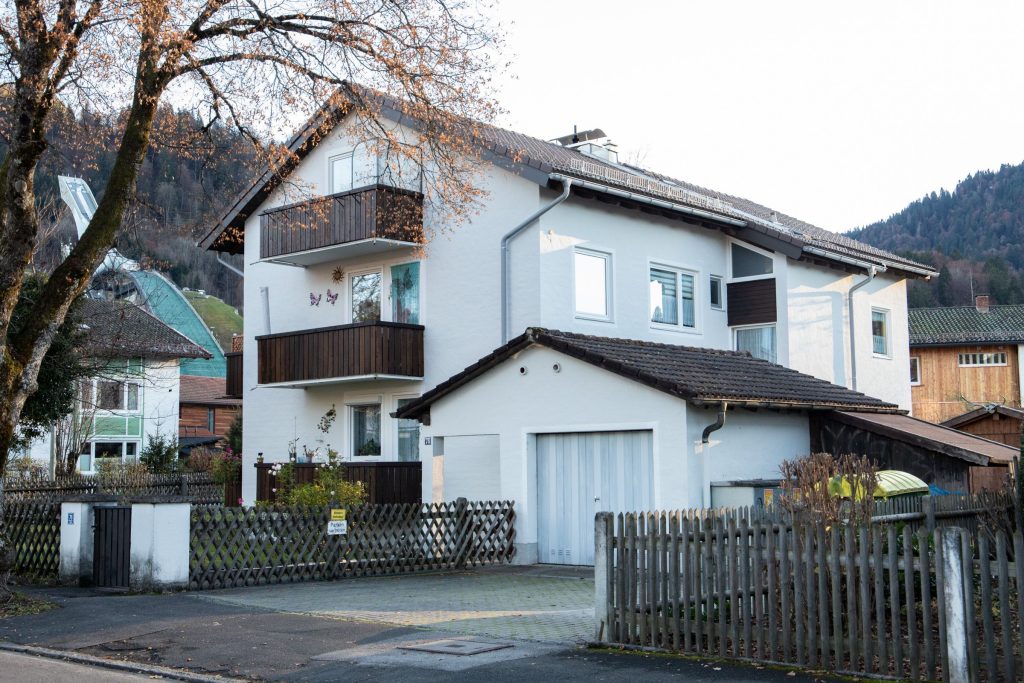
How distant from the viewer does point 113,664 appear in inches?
413

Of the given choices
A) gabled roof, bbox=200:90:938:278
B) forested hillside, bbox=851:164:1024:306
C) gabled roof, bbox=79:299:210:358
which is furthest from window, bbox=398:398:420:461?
forested hillside, bbox=851:164:1024:306

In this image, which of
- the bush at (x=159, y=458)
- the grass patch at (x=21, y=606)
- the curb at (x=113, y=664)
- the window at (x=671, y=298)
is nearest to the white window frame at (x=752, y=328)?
the window at (x=671, y=298)

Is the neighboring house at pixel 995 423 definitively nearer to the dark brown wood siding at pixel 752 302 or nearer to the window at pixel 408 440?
the dark brown wood siding at pixel 752 302

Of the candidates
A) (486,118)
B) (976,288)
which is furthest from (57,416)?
(976,288)

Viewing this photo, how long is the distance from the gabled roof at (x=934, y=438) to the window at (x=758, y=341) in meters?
4.47

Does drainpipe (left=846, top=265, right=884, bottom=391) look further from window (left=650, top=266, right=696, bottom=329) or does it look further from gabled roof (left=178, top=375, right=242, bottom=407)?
gabled roof (left=178, top=375, right=242, bottom=407)

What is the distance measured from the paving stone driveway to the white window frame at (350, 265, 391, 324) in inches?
346

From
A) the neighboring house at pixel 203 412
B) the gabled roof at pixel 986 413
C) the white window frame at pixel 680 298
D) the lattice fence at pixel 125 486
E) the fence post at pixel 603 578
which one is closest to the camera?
the fence post at pixel 603 578

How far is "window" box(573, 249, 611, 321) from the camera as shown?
23.7 m

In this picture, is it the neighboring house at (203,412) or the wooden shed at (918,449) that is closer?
the wooden shed at (918,449)

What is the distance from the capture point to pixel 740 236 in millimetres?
27188

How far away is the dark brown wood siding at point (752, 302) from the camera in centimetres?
2639

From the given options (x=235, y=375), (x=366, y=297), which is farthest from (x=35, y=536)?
(x=235, y=375)

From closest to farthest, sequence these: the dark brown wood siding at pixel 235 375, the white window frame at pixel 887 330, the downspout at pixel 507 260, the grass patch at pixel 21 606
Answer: the grass patch at pixel 21 606 < the downspout at pixel 507 260 < the dark brown wood siding at pixel 235 375 < the white window frame at pixel 887 330
